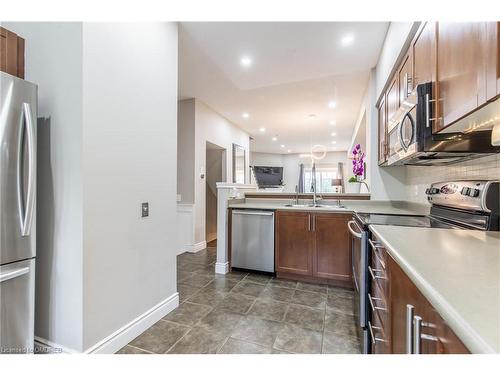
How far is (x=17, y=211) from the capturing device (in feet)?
4.20

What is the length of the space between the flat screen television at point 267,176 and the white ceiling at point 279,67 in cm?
124

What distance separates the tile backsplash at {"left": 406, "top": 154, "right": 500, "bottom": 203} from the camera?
141 cm

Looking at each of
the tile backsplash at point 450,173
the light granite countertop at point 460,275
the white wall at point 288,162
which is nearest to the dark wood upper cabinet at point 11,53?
the light granite countertop at point 460,275

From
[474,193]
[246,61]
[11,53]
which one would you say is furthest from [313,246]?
[11,53]

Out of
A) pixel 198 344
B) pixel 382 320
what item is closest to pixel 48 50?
pixel 198 344

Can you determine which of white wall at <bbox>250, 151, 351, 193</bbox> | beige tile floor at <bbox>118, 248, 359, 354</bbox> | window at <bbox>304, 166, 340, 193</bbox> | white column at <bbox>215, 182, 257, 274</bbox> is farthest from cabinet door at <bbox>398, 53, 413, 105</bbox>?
window at <bbox>304, 166, 340, 193</bbox>

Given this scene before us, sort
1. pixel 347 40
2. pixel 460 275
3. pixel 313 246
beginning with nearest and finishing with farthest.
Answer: pixel 460 275 < pixel 347 40 < pixel 313 246

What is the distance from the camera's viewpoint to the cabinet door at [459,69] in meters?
0.87

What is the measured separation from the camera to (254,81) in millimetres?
3346

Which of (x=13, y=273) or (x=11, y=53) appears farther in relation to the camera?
(x=11, y=53)

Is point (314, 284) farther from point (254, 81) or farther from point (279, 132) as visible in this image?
point (279, 132)

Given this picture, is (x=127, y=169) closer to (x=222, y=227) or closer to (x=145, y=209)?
(x=145, y=209)

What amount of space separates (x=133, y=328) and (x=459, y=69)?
2460mm

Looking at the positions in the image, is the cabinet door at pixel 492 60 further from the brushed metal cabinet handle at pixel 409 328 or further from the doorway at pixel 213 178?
the doorway at pixel 213 178
